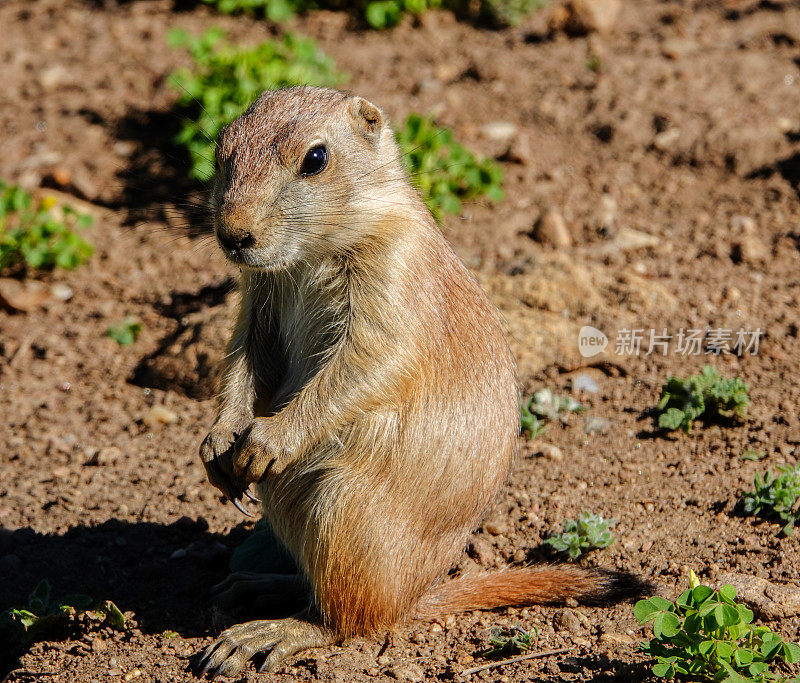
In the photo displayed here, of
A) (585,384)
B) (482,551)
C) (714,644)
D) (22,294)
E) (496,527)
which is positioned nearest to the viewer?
(714,644)

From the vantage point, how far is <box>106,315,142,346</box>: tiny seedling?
6066 mm

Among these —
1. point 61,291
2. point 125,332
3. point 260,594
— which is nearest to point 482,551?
point 260,594

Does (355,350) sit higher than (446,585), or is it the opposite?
(355,350)

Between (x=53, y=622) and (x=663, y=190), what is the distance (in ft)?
16.1

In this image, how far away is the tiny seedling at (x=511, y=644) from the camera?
3.58 meters

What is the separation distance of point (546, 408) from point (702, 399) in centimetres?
78

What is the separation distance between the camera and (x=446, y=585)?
4.02 m

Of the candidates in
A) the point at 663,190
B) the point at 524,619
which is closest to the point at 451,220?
the point at 663,190

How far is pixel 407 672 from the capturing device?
357cm

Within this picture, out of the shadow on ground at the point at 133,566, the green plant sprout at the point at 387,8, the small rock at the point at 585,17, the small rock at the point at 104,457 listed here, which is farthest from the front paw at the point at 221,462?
the small rock at the point at 585,17

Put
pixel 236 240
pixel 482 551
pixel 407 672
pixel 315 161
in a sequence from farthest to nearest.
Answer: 1. pixel 482 551
2. pixel 315 161
3. pixel 407 672
4. pixel 236 240

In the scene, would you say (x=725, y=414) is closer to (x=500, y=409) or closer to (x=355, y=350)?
(x=500, y=409)

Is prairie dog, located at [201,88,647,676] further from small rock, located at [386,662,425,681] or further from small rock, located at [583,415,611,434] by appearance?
small rock, located at [583,415,611,434]

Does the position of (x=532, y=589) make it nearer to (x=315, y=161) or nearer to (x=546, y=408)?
(x=546, y=408)
